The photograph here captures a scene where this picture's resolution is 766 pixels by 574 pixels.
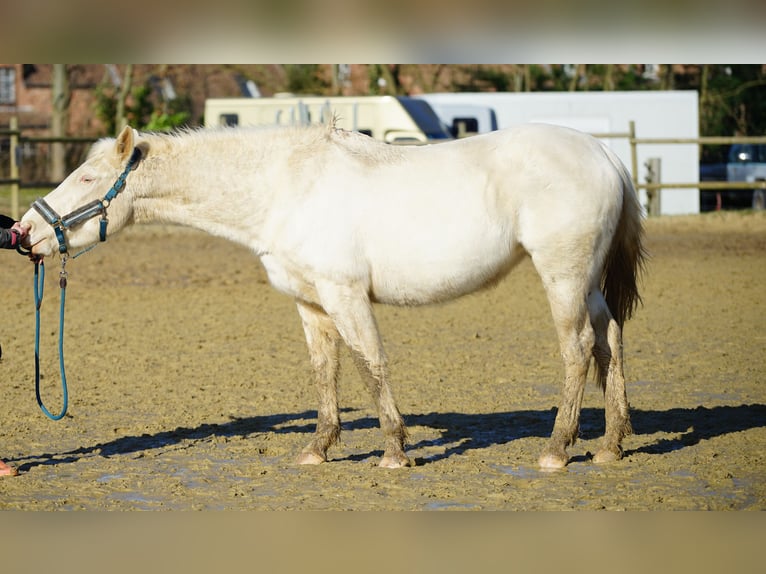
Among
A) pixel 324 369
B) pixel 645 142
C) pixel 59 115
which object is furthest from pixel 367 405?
pixel 59 115

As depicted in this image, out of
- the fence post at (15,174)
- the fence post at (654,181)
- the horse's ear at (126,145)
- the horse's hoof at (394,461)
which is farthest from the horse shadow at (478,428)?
the fence post at (654,181)

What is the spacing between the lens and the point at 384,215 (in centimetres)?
570

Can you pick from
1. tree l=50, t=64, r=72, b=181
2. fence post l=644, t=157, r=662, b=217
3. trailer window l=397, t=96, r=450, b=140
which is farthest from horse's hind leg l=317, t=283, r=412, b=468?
tree l=50, t=64, r=72, b=181

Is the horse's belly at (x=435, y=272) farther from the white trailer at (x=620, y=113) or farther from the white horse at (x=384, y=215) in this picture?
the white trailer at (x=620, y=113)

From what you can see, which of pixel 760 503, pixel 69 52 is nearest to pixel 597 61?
pixel 69 52

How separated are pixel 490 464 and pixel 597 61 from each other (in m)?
2.99

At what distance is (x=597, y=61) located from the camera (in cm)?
334

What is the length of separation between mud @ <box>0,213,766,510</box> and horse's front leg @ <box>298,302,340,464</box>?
0.19 meters

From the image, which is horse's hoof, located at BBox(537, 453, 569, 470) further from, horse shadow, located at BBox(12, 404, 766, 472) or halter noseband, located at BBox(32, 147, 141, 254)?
halter noseband, located at BBox(32, 147, 141, 254)

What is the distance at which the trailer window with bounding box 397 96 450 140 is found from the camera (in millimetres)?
22078

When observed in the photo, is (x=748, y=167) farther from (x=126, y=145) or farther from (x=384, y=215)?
(x=126, y=145)

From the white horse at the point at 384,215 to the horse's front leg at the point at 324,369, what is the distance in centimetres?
3

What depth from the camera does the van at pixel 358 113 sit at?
2202 cm

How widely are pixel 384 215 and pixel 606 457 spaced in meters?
1.83
